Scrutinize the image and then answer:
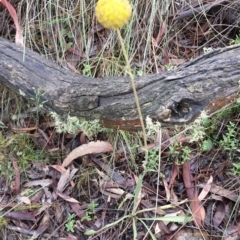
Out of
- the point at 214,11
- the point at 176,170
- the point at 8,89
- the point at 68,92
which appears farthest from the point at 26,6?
the point at 176,170

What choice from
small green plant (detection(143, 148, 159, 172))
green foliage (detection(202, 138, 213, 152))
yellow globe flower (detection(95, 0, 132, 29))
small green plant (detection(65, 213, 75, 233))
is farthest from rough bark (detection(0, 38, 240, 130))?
yellow globe flower (detection(95, 0, 132, 29))

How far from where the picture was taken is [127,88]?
1.52 meters

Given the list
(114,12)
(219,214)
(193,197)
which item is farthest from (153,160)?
(114,12)

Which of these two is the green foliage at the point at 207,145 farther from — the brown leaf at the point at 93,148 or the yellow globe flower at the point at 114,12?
the yellow globe flower at the point at 114,12

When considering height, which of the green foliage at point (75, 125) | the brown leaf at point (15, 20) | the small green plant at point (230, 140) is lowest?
the small green plant at point (230, 140)

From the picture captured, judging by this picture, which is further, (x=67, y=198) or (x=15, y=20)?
(x=15, y=20)

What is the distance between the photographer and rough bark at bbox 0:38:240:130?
1.38 metres

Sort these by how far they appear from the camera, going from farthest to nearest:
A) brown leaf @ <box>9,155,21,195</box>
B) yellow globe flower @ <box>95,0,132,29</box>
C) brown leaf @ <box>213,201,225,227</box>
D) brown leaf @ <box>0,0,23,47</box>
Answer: brown leaf @ <box>0,0,23,47</box>
brown leaf @ <box>9,155,21,195</box>
brown leaf @ <box>213,201,225,227</box>
yellow globe flower @ <box>95,0,132,29</box>

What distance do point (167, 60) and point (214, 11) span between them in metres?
0.34

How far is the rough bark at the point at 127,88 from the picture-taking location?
1.38 metres

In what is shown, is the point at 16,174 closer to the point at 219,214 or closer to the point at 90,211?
the point at 90,211

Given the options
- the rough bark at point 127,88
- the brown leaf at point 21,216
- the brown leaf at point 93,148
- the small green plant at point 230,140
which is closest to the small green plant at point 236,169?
the small green plant at point 230,140

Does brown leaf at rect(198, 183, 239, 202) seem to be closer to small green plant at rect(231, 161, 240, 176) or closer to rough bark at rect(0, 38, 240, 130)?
small green plant at rect(231, 161, 240, 176)

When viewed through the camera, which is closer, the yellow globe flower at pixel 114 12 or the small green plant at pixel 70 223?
the yellow globe flower at pixel 114 12
